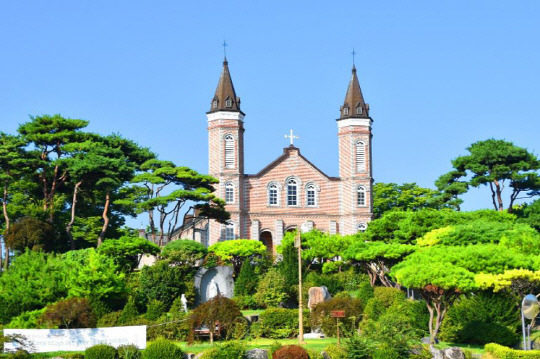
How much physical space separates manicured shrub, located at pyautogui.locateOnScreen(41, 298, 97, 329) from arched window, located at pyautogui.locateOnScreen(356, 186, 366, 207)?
101 feet

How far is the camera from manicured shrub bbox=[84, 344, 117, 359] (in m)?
28.4

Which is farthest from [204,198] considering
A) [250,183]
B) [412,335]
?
[412,335]

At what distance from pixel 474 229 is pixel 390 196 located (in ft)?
94.6

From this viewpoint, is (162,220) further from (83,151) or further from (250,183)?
(250,183)

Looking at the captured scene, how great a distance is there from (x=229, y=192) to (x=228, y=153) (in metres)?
2.68

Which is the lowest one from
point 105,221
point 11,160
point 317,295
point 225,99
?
point 317,295

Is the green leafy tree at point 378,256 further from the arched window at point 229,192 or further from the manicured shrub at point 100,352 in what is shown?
the manicured shrub at point 100,352

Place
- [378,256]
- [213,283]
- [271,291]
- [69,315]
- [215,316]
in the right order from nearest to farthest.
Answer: [69,315], [215,316], [271,291], [213,283], [378,256]

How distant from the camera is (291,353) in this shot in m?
27.3

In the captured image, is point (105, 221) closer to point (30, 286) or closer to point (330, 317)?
point (30, 286)

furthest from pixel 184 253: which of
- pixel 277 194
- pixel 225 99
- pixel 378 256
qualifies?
pixel 277 194

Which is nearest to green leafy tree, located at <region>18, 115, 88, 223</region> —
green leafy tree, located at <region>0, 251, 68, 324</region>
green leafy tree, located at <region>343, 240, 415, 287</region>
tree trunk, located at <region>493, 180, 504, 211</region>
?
green leafy tree, located at <region>0, 251, 68, 324</region>

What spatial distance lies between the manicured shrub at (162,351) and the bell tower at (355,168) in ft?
106

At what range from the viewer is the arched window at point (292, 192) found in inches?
2377
